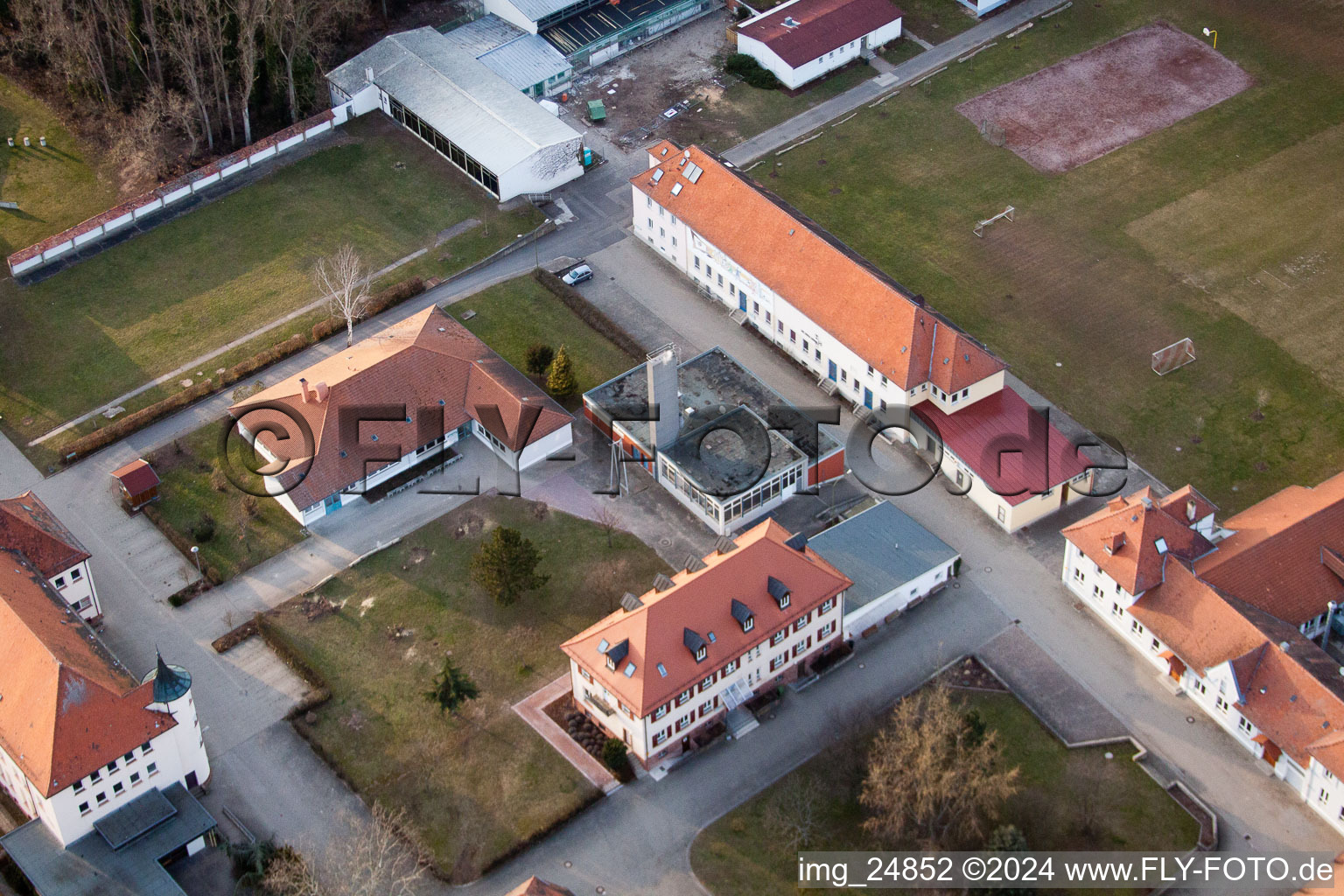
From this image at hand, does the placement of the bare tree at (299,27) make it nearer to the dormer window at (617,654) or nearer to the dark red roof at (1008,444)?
the dark red roof at (1008,444)

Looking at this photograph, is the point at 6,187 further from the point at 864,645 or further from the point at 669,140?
the point at 864,645

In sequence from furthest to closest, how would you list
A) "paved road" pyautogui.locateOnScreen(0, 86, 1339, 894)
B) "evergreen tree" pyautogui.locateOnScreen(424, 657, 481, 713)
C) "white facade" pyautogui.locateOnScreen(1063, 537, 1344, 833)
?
"evergreen tree" pyautogui.locateOnScreen(424, 657, 481, 713) → "paved road" pyautogui.locateOnScreen(0, 86, 1339, 894) → "white facade" pyautogui.locateOnScreen(1063, 537, 1344, 833)

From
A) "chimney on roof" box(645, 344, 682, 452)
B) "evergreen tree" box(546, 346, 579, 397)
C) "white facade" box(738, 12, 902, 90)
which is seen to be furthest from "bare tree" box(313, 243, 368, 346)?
"white facade" box(738, 12, 902, 90)

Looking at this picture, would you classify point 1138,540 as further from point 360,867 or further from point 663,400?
point 360,867

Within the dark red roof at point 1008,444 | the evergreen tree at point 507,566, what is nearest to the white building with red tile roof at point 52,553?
the evergreen tree at point 507,566

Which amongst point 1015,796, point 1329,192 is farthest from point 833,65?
point 1015,796

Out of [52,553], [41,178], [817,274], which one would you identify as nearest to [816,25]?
[817,274]

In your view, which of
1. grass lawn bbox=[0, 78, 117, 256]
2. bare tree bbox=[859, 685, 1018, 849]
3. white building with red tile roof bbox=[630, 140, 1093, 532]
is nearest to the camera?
bare tree bbox=[859, 685, 1018, 849]

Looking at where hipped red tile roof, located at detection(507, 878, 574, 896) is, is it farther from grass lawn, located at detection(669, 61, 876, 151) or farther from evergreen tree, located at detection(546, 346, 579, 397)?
grass lawn, located at detection(669, 61, 876, 151)
